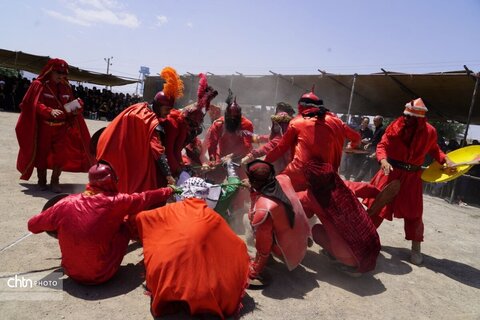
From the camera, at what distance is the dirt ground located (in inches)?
104

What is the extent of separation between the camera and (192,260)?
2.47 m

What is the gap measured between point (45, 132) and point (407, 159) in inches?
195

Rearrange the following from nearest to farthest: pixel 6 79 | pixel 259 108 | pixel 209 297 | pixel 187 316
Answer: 1. pixel 209 297
2. pixel 187 316
3. pixel 259 108
4. pixel 6 79

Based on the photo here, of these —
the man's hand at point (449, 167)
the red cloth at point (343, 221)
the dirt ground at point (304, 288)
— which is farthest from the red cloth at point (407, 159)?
the red cloth at point (343, 221)

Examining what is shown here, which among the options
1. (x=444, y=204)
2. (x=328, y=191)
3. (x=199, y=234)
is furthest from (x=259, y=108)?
(x=199, y=234)

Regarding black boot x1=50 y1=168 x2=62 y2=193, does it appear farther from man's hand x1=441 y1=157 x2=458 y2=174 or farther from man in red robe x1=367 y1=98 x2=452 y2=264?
man's hand x1=441 y1=157 x2=458 y2=174

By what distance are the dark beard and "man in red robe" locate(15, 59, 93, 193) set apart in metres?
2.15

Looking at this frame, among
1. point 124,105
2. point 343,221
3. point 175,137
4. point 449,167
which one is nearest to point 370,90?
Result: point 449,167

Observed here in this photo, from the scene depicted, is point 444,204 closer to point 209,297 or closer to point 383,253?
point 383,253

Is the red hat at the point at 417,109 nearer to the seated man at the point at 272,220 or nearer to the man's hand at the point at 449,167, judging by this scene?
the man's hand at the point at 449,167

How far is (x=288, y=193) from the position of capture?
3.35m

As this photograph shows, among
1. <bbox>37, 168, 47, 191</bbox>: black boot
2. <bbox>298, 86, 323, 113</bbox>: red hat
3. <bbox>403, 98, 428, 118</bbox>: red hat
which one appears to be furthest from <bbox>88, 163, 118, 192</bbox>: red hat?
<bbox>403, 98, 428, 118</bbox>: red hat

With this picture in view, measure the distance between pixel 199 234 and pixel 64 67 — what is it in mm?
4035

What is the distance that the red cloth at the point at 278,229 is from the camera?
3135 millimetres
